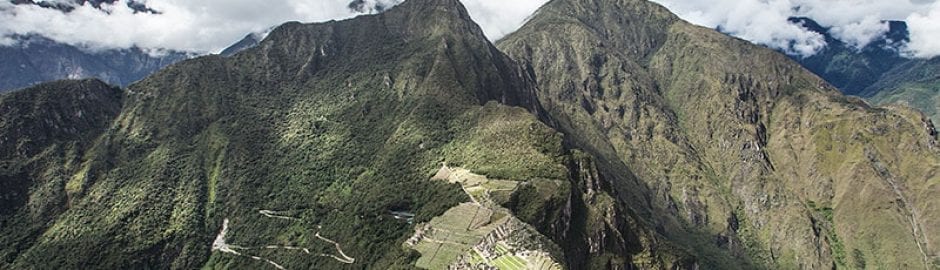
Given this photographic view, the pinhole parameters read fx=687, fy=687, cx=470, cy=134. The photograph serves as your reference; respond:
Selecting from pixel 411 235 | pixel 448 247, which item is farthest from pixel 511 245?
pixel 411 235

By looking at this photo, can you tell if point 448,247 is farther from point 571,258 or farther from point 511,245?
point 511,245

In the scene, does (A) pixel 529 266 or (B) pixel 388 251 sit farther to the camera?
(B) pixel 388 251

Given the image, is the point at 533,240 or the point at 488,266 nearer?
the point at 488,266

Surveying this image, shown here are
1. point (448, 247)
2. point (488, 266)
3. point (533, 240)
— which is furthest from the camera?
point (448, 247)

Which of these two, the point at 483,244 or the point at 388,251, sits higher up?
the point at 483,244

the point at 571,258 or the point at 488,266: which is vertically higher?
the point at 488,266

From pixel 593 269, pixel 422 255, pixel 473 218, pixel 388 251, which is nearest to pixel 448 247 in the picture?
pixel 422 255

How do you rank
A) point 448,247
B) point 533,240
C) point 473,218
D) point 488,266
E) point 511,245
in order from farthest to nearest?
point 473,218, point 448,247, point 533,240, point 511,245, point 488,266

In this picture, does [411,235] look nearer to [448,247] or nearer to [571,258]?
[448,247]

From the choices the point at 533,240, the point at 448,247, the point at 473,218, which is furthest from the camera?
the point at 473,218
